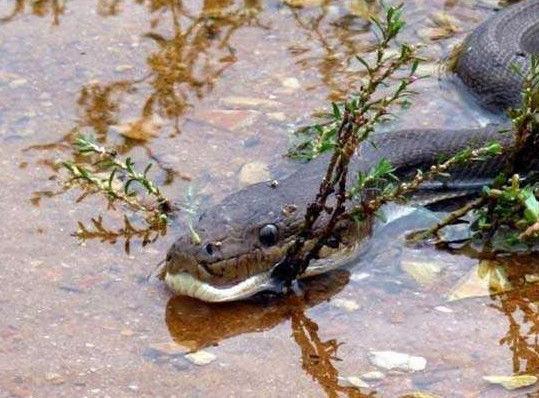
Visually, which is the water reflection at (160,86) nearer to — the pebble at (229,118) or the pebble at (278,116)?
the pebble at (229,118)

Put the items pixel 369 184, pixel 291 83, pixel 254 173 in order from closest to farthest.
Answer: pixel 369 184, pixel 254 173, pixel 291 83

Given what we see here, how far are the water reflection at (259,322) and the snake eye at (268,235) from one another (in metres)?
0.22

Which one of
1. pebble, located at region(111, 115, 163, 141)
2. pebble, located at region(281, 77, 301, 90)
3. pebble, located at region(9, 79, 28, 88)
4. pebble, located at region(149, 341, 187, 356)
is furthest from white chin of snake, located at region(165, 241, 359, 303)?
pebble, located at region(9, 79, 28, 88)

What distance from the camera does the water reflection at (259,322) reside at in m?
4.62

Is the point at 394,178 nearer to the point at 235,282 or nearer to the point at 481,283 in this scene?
the point at 481,283

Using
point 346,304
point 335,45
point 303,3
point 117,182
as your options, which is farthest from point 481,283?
point 303,3

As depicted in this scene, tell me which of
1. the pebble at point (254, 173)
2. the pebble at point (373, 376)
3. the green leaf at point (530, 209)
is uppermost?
the green leaf at point (530, 209)

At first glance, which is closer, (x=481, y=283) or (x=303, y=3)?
(x=481, y=283)

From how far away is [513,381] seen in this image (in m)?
4.44

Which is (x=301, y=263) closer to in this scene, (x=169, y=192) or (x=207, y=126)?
(x=169, y=192)

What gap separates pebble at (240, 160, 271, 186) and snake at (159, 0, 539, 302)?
6.1 inches

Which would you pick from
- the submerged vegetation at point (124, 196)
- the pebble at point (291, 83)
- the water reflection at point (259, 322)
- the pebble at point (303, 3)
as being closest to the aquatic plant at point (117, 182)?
the submerged vegetation at point (124, 196)

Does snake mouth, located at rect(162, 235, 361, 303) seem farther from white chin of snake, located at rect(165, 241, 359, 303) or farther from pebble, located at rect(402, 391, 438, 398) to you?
pebble, located at rect(402, 391, 438, 398)

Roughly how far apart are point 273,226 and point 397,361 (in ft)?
2.57
